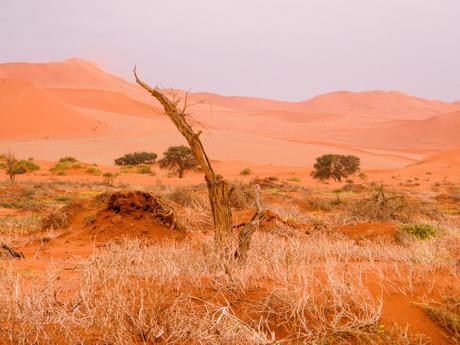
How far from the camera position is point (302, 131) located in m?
103

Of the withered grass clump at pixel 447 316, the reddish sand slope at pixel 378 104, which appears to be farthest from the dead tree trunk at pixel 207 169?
the reddish sand slope at pixel 378 104

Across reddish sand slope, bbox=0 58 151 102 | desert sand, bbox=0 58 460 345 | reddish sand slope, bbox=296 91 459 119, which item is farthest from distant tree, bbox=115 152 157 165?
reddish sand slope, bbox=296 91 459 119

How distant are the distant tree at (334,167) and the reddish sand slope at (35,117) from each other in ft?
122

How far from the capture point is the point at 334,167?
3519 centimetres

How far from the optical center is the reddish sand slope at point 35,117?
2450 inches

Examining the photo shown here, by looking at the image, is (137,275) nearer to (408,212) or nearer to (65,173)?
(408,212)

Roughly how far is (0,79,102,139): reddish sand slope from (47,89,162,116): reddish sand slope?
16974 millimetres

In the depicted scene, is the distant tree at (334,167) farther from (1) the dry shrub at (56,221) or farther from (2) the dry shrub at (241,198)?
(1) the dry shrub at (56,221)

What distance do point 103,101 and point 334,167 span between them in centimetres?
6950

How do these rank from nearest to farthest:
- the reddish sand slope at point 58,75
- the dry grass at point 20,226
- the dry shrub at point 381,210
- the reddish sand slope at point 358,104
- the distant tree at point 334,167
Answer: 1. the dry grass at point 20,226
2. the dry shrub at point 381,210
3. the distant tree at point 334,167
4. the reddish sand slope at point 58,75
5. the reddish sand slope at point 358,104

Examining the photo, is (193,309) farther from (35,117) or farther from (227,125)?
(227,125)

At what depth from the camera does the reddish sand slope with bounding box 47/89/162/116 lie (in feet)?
295

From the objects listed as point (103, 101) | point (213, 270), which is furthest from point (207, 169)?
point (103, 101)

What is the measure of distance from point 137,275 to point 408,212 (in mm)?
9566
